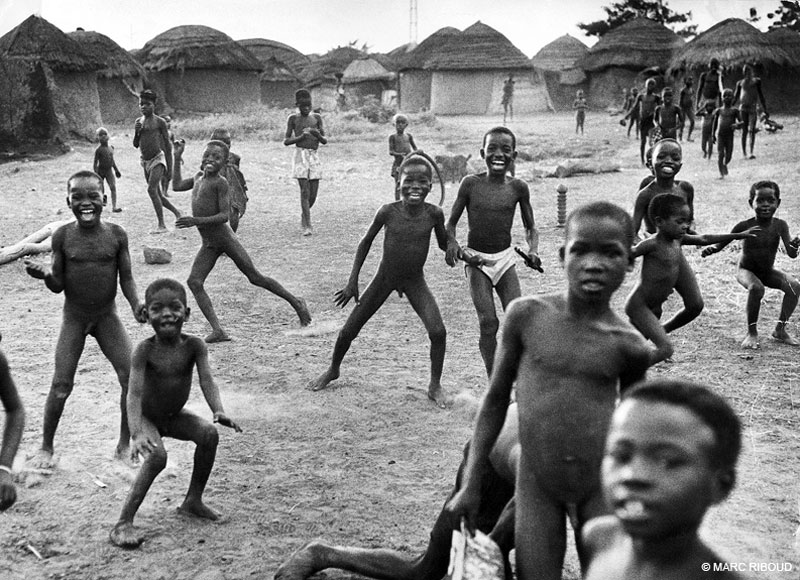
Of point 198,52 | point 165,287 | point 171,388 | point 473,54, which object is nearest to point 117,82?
point 198,52

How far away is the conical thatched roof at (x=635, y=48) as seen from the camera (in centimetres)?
3225

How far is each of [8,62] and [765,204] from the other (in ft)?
48.2

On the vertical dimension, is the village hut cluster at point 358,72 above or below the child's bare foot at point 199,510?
above

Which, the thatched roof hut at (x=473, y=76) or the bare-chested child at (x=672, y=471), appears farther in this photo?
the thatched roof hut at (x=473, y=76)

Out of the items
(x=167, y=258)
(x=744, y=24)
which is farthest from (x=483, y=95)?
(x=167, y=258)

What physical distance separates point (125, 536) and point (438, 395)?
2292mm

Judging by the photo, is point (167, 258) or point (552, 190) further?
point (552, 190)

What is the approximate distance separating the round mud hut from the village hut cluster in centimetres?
4

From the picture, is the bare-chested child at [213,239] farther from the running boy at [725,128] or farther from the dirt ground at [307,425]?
the running boy at [725,128]

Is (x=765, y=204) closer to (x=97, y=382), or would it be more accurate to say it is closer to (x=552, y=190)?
(x=97, y=382)

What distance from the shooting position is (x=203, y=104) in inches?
1217

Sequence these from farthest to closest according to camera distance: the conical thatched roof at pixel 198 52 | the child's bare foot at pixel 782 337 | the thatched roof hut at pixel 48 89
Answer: the conical thatched roof at pixel 198 52, the thatched roof hut at pixel 48 89, the child's bare foot at pixel 782 337

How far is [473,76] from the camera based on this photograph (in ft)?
113

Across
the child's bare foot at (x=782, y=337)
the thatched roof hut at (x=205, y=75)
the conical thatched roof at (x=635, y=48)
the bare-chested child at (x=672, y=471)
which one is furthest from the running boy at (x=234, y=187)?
the conical thatched roof at (x=635, y=48)
